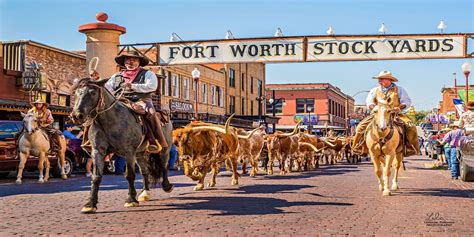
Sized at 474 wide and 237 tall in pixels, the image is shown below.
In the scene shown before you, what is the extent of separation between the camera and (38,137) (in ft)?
54.7

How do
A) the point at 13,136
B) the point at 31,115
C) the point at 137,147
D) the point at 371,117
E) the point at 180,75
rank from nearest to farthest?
the point at 137,147
the point at 371,117
the point at 31,115
the point at 13,136
the point at 180,75

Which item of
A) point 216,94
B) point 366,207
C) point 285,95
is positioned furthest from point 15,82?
point 285,95

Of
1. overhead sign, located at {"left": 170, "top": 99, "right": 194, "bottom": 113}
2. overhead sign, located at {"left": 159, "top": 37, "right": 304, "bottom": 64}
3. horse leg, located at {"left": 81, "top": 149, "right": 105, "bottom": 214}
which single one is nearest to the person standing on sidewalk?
overhead sign, located at {"left": 159, "top": 37, "right": 304, "bottom": 64}

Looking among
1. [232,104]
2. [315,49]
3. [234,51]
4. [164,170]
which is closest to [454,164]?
[315,49]

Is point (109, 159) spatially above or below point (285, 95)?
below

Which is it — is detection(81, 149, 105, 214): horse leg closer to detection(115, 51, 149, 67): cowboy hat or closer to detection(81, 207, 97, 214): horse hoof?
detection(81, 207, 97, 214): horse hoof

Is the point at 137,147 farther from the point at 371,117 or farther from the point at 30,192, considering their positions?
the point at 371,117

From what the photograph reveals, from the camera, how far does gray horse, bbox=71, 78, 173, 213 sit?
9062 millimetres

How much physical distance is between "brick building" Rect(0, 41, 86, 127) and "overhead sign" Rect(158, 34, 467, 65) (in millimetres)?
8511

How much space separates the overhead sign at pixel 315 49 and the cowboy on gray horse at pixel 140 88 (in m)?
7.83

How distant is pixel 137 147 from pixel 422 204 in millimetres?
5233

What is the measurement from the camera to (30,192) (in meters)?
13.1

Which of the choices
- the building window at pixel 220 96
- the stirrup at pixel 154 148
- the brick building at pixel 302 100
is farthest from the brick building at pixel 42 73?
the brick building at pixel 302 100

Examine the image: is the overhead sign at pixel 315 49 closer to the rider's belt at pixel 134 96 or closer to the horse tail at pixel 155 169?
the horse tail at pixel 155 169
